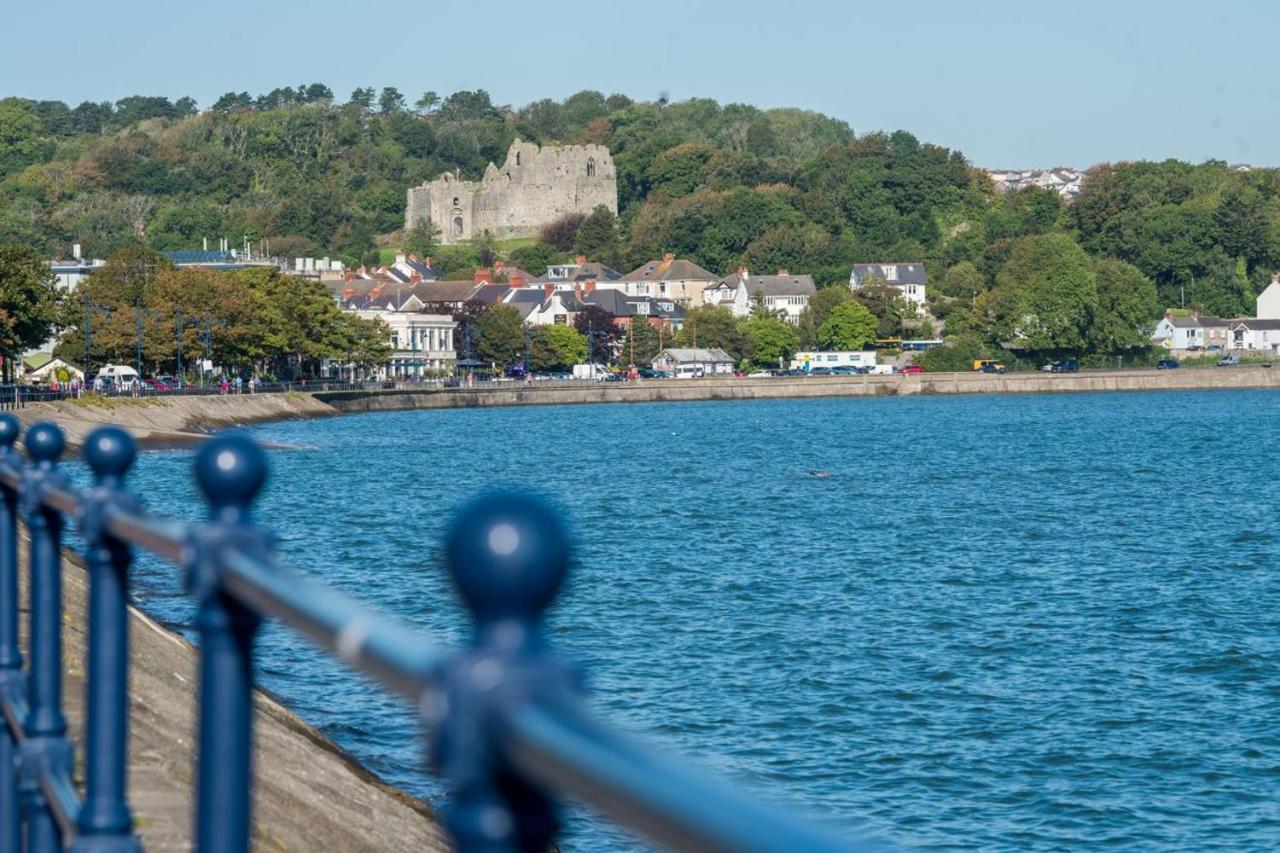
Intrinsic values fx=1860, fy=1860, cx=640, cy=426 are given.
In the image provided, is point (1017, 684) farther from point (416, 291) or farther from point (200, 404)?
point (416, 291)

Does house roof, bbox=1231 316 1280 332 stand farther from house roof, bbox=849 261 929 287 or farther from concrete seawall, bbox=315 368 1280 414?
house roof, bbox=849 261 929 287

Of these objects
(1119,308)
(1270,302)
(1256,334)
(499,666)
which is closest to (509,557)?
(499,666)

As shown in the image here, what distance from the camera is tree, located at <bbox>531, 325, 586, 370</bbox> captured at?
13675 centimetres

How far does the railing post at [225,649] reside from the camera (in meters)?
2.48

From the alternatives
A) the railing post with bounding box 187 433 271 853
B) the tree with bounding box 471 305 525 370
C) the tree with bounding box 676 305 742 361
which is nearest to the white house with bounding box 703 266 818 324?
the tree with bounding box 676 305 742 361

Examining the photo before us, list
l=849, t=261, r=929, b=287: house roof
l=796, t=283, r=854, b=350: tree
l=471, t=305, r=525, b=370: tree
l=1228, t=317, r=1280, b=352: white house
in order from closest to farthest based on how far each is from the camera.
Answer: l=471, t=305, r=525, b=370: tree
l=796, t=283, r=854, b=350: tree
l=1228, t=317, r=1280, b=352: white house
l=849, t=261, r=929, b=287: house roof

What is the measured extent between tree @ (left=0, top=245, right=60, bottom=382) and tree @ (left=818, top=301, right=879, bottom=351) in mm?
77210

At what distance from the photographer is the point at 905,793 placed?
55.8 feet

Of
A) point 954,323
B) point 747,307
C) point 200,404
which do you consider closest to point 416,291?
point 747,307

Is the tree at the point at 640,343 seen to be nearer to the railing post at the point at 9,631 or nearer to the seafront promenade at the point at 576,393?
the seafront promenade at the point at 576,393

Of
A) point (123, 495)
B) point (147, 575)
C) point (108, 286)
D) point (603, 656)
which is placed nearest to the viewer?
point (123, 495)

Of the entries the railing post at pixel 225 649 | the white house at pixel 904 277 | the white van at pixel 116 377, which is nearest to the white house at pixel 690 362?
the white house at pixel 904 277

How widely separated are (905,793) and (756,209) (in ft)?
551

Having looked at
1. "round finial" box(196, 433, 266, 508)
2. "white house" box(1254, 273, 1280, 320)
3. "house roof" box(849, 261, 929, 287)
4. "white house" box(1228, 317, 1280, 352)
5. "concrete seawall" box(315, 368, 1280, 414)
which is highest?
"house roof" box(849, 261, 929, 287)
